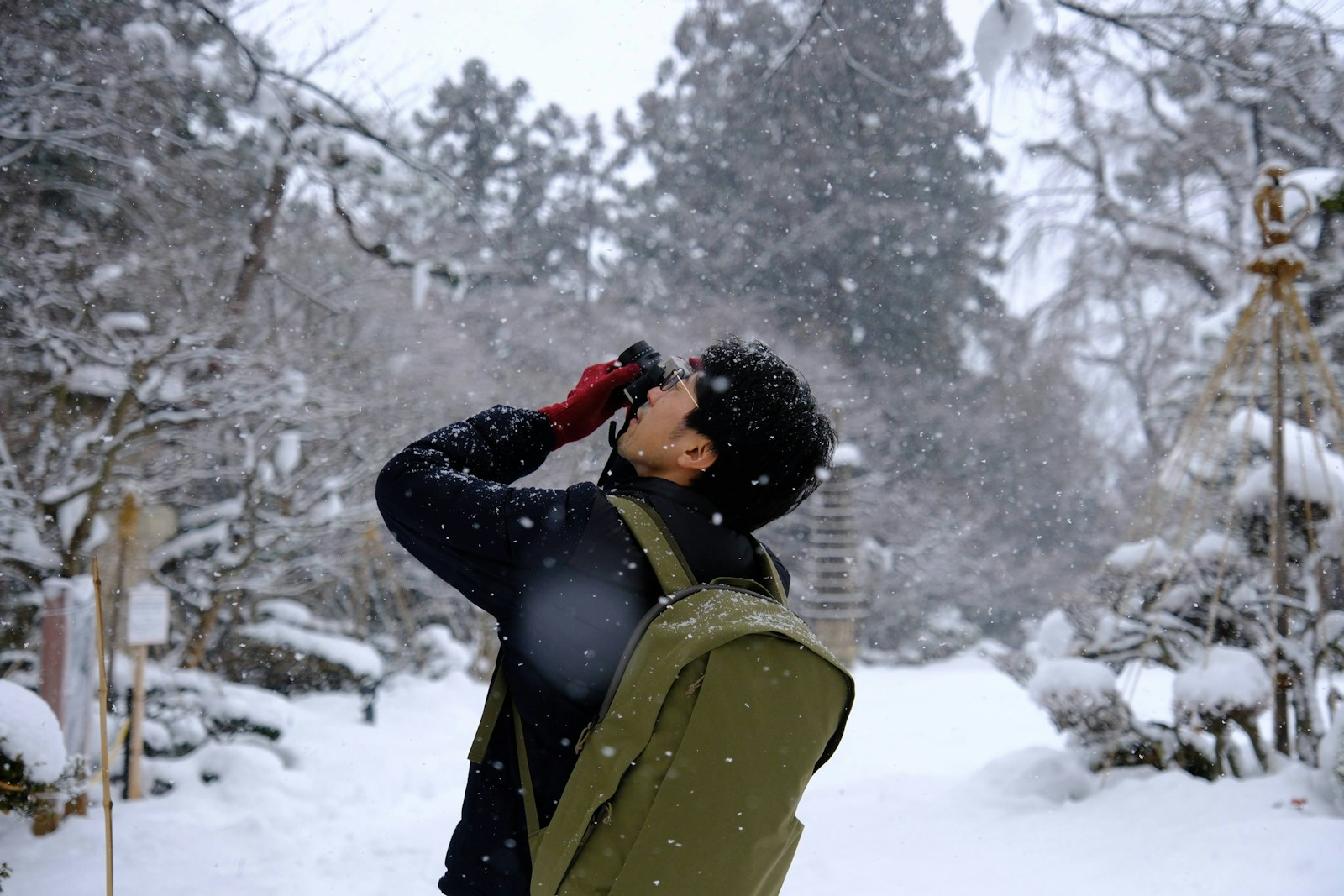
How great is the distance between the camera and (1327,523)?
13.6 feet

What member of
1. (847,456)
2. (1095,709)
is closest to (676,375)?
(1095,709)

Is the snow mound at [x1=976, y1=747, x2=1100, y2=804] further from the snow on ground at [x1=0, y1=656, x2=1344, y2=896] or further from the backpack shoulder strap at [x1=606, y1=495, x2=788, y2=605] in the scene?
the backpack shoulder strap at [x1=606, y1=495, x2=788, y2=605]

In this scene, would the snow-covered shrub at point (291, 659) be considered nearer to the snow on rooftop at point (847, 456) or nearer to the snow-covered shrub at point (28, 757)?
the snow-covered shrub at point (28, 757)

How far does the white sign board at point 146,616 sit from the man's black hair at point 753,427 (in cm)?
357

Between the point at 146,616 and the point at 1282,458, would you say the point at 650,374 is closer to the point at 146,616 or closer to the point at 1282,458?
the point at 146,616

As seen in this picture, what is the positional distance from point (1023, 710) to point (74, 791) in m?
8.00

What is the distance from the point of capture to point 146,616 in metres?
3.91

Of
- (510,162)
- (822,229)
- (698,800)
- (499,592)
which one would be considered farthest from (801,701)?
(822,229)

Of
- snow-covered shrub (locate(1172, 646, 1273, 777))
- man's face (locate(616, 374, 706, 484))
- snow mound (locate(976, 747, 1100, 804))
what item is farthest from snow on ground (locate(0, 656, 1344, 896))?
man's face (locate(616, 374, 706, 484))

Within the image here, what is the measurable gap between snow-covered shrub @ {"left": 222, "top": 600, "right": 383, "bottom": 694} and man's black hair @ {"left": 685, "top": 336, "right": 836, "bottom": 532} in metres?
5.90

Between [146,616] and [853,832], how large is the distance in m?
3.23

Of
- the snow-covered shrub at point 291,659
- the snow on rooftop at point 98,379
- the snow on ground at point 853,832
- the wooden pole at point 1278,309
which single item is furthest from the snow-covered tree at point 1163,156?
the snow-covered shrub at point 291,659

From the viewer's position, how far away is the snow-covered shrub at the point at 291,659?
6363mm

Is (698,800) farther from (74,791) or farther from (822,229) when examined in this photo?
(822,229)
